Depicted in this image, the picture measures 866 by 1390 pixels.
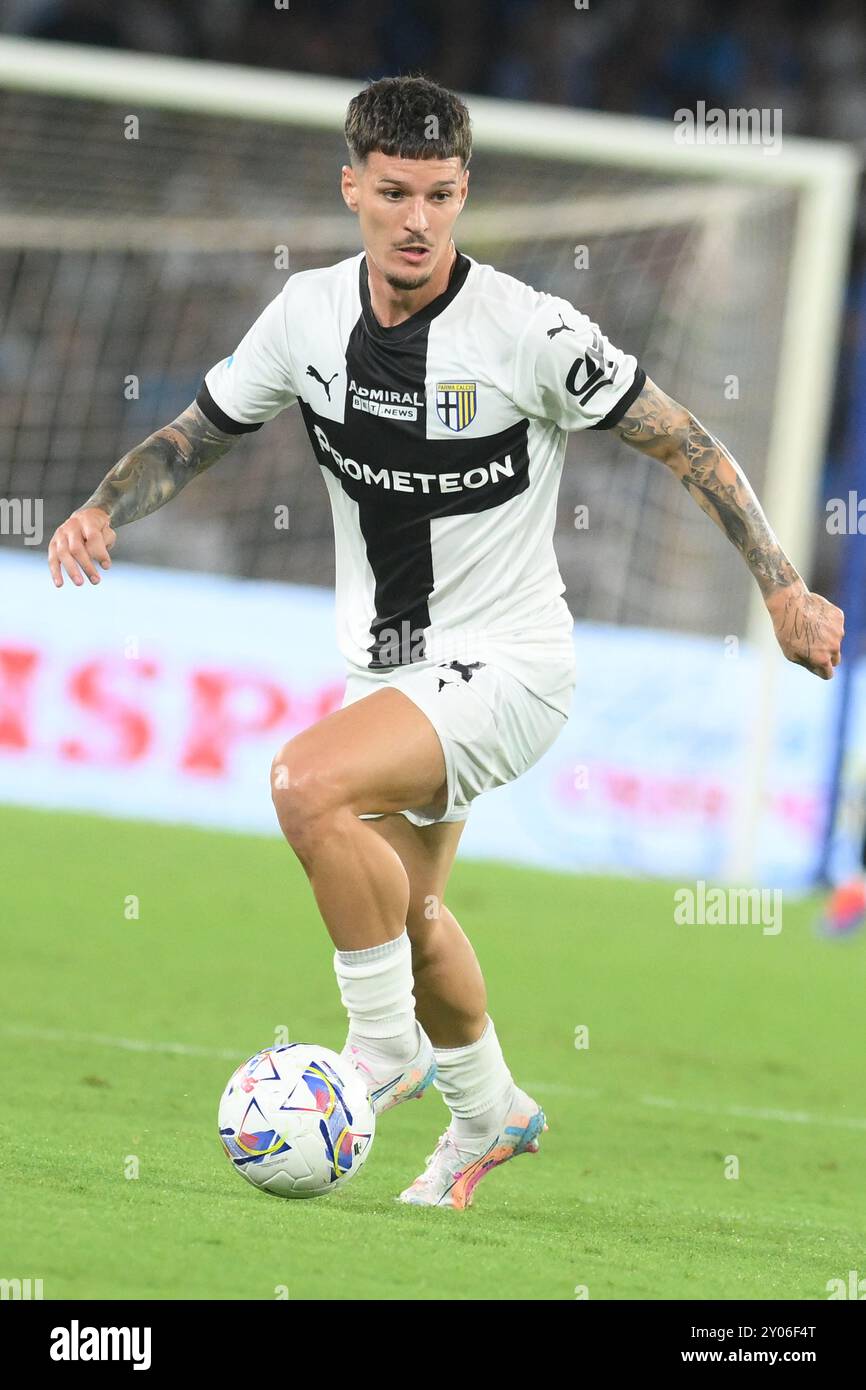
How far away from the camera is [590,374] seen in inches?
175

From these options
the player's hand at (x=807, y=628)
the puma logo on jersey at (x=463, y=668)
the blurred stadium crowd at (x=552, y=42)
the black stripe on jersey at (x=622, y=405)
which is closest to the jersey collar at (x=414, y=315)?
the black stripe on jersey at (x=622, y=405)

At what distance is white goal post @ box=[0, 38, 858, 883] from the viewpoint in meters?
11.5

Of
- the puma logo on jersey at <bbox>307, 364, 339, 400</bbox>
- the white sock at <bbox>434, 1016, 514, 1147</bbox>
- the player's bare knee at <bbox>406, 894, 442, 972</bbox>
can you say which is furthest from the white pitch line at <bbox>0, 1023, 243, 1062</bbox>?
the puma logo on jersey at <bbox>307, 364, 339, 400</bbox>

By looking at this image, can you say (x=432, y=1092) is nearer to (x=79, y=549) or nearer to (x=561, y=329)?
(x=79, y=549)

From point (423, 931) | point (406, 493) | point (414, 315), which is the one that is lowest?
point (423, 931)

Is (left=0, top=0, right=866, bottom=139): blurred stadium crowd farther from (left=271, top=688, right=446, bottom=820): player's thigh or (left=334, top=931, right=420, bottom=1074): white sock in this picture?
(left=334, top=931, right=420, bottom=1074): white sock

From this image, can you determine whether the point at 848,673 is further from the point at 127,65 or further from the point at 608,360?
the point at 608,360

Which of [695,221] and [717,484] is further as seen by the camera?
[695,221]

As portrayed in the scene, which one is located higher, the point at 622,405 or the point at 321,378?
the point at 321,378

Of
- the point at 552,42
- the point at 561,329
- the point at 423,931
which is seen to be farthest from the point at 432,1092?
the point at 552,42

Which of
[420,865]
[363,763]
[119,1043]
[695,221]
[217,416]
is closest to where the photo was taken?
[363,763]

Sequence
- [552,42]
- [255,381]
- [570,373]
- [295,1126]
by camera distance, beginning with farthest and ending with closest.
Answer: [552,42] → [255,381] → [570,373] → [295,1126]

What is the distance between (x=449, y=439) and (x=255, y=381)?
57cm

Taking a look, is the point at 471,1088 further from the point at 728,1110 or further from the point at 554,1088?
the point at 728,1110
